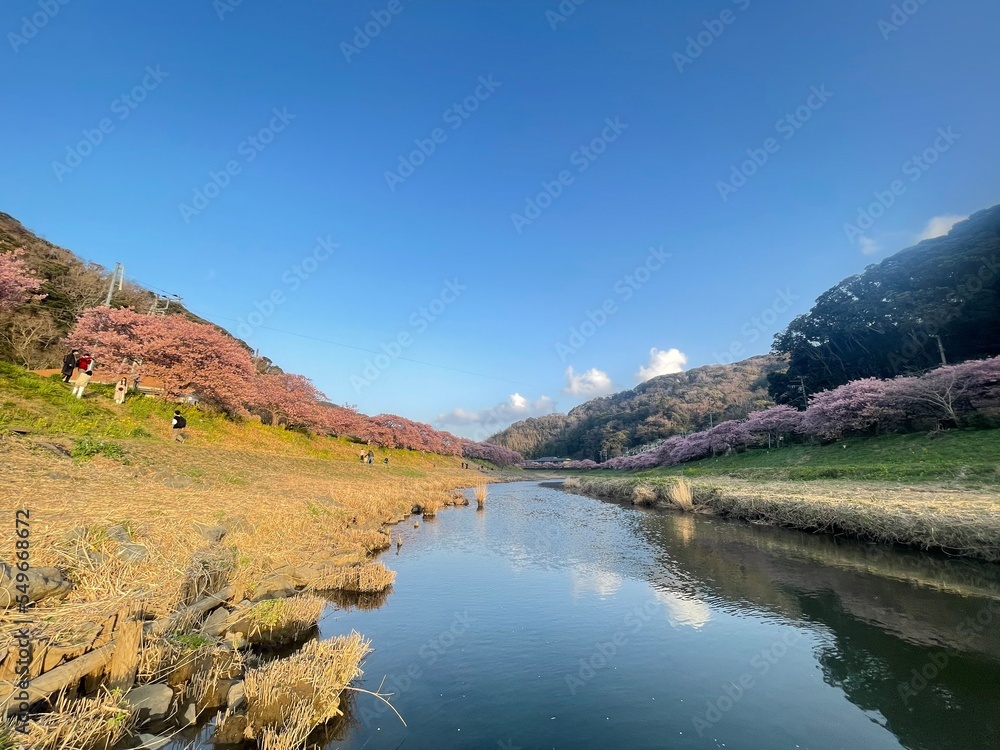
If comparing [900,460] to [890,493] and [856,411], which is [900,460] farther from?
[890,493]

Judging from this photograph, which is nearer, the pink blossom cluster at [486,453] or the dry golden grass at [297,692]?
the dry golden grass at [297,692]

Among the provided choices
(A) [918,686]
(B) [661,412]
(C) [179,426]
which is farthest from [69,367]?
(B) [661,412]

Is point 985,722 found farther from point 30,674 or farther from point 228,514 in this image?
point 228,514

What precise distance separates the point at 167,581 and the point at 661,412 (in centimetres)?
11779

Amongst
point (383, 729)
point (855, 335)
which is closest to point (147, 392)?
point (383, 729)

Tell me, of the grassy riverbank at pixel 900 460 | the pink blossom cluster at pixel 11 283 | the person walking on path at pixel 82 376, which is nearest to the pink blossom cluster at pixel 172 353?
the pink blossom cluster at pixel 11 283

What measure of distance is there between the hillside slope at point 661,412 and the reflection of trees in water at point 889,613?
64.1 meters

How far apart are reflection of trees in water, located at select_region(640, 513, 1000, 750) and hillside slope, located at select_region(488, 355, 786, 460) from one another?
210 ft

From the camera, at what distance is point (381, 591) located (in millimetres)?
11445

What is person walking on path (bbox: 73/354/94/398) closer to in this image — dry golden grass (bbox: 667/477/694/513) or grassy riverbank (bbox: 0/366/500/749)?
grassy riverbank (bbox: 0/366/500/749)

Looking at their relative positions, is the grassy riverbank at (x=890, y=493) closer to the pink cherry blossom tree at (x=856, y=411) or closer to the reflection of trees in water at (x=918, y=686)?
the pink cherry blossom tree at (x=856, y=411)

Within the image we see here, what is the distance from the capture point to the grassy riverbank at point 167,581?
4906mm

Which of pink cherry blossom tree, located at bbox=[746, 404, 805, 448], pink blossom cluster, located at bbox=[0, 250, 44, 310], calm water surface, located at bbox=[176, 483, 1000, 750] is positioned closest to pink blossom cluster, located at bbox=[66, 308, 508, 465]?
pink blossom cluster, located at bbox=[0, 250, 44, 310]

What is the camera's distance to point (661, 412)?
113812 millimetres
